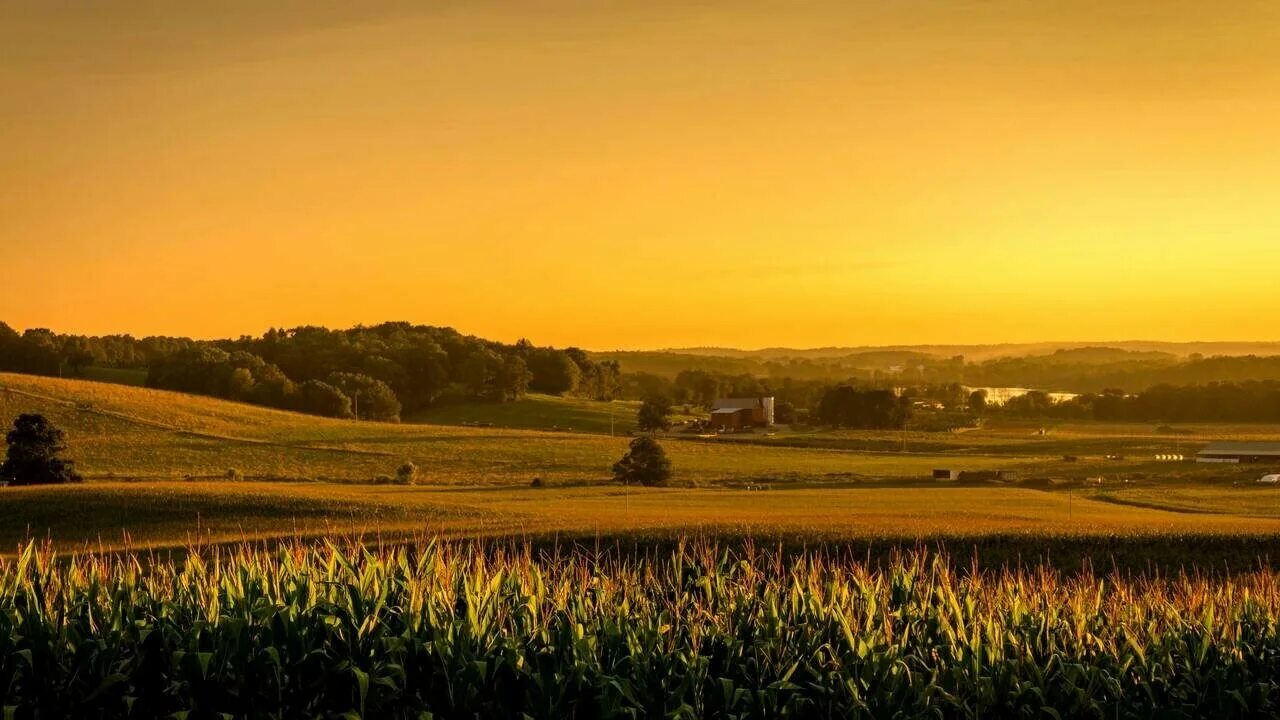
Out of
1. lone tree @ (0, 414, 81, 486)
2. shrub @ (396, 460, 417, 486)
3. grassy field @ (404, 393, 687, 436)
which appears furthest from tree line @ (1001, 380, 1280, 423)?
lone tree @ (0, 414, 81, 486)

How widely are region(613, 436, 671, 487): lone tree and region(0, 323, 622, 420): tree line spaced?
58.4 m

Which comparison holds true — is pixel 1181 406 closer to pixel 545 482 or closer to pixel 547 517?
pixel 545 482

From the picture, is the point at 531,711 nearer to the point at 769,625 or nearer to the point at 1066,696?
the point at 769,625

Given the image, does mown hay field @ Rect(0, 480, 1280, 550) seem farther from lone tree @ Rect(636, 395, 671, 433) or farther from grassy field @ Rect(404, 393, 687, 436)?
grassy field @ Rect(404, 393, 687, 436)

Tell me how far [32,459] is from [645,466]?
2915cm

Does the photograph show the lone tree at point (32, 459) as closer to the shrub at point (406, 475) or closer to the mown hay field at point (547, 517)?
the mown hay field at point (547, 517)

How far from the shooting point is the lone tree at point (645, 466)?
62938mm

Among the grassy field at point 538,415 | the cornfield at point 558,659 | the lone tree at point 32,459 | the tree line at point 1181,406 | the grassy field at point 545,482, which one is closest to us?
the cornfield at point 558,659

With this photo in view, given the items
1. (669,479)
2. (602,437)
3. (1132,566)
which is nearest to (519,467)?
(669,479)

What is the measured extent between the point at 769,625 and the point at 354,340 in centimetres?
13826

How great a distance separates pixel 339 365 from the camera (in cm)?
13175

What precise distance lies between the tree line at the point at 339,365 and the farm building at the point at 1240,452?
71.5 m

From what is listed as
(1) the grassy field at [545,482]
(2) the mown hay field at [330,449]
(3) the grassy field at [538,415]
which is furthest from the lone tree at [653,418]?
(2) the mown hay field at [330,449]

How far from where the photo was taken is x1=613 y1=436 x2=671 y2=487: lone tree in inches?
2478
